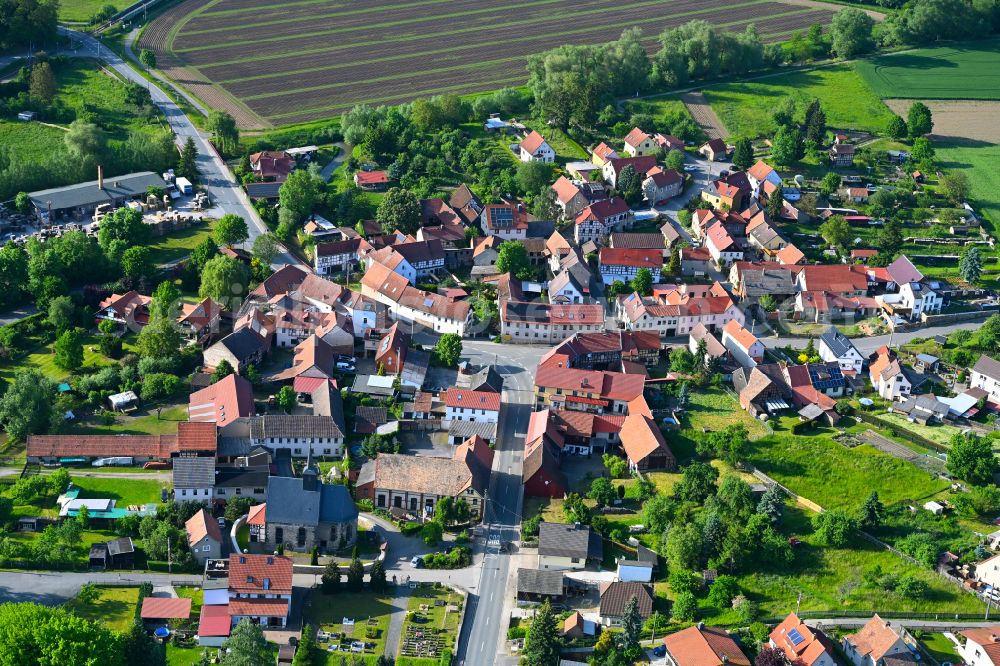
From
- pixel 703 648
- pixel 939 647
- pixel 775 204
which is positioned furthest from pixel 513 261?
pixel 939 647

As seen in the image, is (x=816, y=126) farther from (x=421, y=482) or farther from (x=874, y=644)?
(x=874, y=644)

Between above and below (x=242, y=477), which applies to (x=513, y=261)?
above

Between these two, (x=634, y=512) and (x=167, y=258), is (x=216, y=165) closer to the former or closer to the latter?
(x=167, y=258)

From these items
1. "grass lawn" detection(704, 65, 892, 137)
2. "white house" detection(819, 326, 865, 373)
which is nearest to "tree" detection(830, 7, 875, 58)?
"grass lawn" detection(704, 65, 892, 137)

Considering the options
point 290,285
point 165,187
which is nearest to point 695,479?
point 290,285

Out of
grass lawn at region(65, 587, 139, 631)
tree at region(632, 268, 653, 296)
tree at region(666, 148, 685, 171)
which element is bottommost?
grass lawn at region(65, 587, 139, 631)

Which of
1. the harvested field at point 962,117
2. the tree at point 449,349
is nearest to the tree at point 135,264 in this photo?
the tree at point 449,349

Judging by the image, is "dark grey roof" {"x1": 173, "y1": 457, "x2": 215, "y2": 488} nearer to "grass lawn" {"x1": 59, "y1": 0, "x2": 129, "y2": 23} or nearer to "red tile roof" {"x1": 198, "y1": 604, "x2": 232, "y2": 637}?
"red tile roof" {"x1": 198, "y1": 604, "x2": 232, "y2": 637}

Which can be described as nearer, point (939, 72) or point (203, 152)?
point (203, 152)
